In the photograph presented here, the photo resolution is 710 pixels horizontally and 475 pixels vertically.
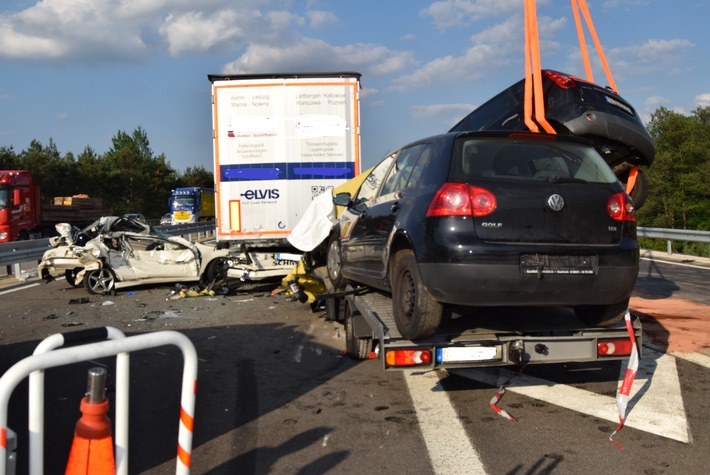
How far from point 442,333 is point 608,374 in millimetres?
2054

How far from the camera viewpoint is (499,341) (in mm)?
4949

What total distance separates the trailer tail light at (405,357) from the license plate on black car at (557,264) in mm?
953

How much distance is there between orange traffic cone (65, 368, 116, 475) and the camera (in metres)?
2.83

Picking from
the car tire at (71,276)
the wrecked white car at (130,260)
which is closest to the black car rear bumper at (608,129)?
the wrecked white car at (130,260)

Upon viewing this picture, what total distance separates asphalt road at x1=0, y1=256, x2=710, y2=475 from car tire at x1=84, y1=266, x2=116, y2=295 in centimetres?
479

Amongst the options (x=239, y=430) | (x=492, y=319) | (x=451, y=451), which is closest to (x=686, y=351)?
(x=492, y=319)

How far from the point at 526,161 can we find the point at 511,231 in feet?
2.34

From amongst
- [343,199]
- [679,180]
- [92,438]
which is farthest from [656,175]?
[92,438]

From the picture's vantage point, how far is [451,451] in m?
4.30

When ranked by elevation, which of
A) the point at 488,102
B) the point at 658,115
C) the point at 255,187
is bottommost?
the point at 255,187

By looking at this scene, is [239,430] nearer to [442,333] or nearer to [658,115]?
[442,333]

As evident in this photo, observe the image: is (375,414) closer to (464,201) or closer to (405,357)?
(405,357)

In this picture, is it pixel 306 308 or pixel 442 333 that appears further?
pixel 306 308

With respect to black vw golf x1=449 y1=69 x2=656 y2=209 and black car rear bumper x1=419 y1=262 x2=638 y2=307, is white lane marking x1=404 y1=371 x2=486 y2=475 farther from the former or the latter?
black vw golf x1=449 y1=69 x2=656 y2=209
